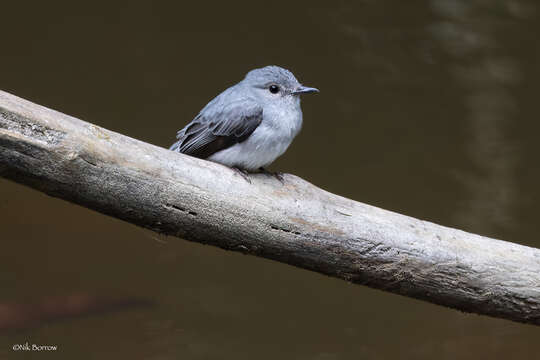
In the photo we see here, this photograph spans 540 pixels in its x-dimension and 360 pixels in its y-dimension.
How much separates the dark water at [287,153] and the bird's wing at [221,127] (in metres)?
1.63

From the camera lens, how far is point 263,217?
2.17 meters

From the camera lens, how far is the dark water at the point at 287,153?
396cm

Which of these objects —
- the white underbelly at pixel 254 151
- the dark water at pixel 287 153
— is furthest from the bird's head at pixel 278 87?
the dark water at pixel 287 153

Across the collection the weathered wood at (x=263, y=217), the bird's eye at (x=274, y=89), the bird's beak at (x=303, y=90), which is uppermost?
the bird's beak at (x=303, y=90)

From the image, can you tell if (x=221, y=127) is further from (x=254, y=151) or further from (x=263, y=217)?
(x=263, y=217)

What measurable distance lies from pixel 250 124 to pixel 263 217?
1.87 ft

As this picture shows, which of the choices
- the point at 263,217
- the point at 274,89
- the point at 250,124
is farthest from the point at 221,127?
the point at 263,217

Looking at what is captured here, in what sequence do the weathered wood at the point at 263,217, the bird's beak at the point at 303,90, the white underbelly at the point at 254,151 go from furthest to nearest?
the bird's beak at the point at 303,90 → the white underbelly at the point at 254,151 → the weathered wood at the point at 263,217

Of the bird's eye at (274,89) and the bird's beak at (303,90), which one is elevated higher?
the bird's beak at (303,90)

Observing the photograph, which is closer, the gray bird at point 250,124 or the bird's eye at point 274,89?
the gray bird at point 250,124

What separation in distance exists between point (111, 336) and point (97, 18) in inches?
78.8

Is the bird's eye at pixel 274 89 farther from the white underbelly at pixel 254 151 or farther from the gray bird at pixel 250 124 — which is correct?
the white underbelly at pixel 254 151

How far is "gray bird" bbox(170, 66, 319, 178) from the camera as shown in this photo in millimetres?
2576

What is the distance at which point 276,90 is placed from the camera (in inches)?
108
